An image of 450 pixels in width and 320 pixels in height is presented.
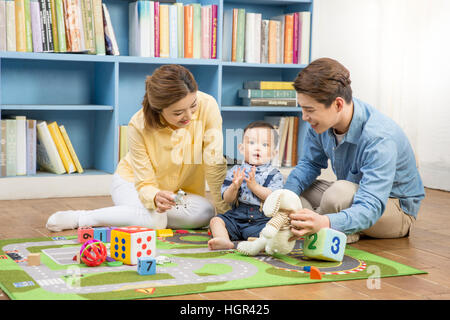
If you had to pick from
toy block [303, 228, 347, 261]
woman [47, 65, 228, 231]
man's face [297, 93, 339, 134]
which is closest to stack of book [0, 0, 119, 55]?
woman [47, 65, 228, 231]

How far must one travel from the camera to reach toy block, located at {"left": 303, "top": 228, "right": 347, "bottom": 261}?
1755 mm

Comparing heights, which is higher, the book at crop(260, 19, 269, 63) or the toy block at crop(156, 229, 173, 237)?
the book at crop(260, 19, 269, 63)

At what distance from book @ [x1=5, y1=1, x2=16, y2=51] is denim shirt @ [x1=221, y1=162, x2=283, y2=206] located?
1.40 metres

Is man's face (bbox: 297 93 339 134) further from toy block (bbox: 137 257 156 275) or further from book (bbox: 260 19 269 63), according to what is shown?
book (bbox: 260 19 269 63)

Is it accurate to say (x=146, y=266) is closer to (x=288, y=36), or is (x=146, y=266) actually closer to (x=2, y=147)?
(x=2, y=147)

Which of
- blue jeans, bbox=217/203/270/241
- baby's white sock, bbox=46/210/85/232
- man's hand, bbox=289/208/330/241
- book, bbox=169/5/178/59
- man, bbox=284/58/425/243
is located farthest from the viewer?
book, bbox=169/5/178/59

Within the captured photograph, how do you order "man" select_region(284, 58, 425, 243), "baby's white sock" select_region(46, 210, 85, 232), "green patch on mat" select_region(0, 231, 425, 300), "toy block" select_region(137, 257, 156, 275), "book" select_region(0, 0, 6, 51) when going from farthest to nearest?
"book" select_region(0, 0, 6, 51) < "baby's white sock" select_region(46, 210, 85, 232) < "man" select_region(284, 58, 425, 243) < "toy block" select_region(137, 257, 156, 275) < "green patch on mat" select_region(0, 231, 425, 300)

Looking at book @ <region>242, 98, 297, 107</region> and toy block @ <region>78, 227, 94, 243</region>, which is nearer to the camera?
toy block @ <region>78, 227, 94, 243</region>

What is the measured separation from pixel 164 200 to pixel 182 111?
0.32 metres

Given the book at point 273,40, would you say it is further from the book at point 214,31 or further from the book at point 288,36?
the book at point 214,31

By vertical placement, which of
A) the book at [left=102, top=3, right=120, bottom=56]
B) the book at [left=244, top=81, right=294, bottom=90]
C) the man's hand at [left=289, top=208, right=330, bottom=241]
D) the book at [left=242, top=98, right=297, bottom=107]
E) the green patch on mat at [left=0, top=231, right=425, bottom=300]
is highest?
the book at [left=102, top=3, right=120, bottom=56]

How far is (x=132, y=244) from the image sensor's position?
170 cm

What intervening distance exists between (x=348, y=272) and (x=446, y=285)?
0.85 feet
